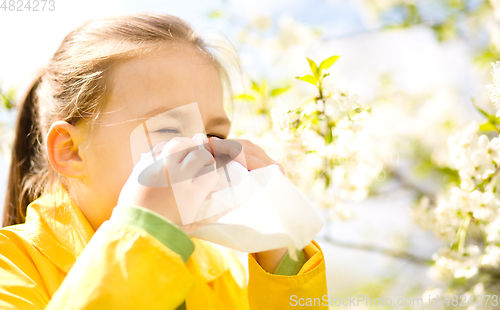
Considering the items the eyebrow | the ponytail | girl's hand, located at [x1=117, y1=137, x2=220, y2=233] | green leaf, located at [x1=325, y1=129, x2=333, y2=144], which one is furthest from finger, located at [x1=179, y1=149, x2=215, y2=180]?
the ponytail

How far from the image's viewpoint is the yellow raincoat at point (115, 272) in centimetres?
32

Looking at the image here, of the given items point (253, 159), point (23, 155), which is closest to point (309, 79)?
point (253, 159)

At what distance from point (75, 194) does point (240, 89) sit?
42 cm

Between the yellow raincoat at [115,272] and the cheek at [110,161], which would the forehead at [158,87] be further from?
the yellow raincoat at [115,272]

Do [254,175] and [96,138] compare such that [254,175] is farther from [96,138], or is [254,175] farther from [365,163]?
[365,163]

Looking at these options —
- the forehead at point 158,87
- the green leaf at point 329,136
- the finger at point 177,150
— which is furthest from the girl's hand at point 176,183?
the green leaf at point 329,136

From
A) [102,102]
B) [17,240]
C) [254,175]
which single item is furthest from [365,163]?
[17,240]

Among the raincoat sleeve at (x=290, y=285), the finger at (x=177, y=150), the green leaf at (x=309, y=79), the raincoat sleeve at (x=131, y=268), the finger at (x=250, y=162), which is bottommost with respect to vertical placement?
the raincoat sleeve at (x=290, y=285)

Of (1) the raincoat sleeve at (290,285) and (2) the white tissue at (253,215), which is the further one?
(1) the raincoat sleeve at (290,285)

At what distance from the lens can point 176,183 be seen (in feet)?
1.24

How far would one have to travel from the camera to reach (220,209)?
396mm

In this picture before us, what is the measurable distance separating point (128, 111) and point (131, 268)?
0.25 metres

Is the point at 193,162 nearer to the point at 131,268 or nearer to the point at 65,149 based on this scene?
the point at 131,268

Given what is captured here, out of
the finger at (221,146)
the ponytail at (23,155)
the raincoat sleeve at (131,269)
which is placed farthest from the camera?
the ponytail at (23,155)
